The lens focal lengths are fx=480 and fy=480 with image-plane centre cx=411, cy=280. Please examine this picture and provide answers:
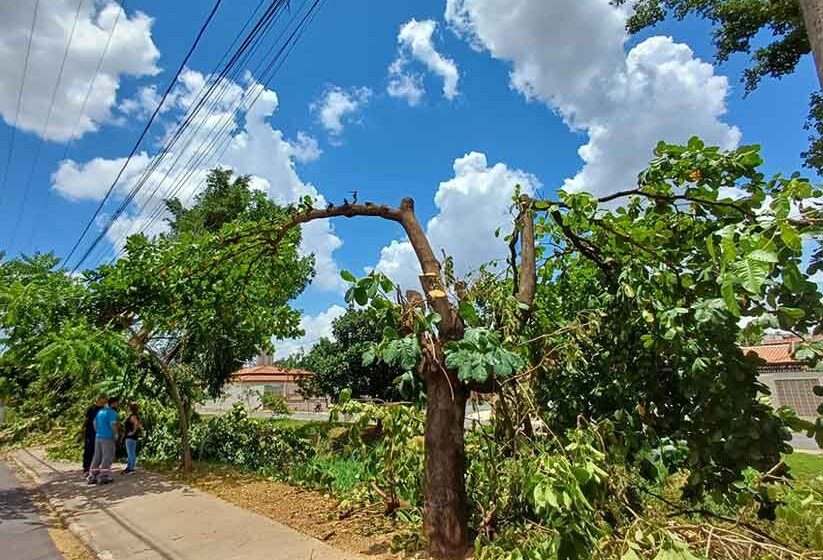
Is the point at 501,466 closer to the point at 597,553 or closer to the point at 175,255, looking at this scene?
the point at 597,553

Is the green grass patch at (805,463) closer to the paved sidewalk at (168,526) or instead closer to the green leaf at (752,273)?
the paved sidewalk at (168,526)

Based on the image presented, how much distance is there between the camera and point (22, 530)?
6277mm

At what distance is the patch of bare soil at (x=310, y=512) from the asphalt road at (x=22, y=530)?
219 centimetres

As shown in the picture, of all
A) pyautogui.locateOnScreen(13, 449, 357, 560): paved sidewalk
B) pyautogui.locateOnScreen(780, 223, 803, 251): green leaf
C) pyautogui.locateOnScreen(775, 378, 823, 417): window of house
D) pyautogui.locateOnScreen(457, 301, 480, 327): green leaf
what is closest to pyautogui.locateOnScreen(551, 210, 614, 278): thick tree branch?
pyautogui.locateOnScreen(457, 301, 480, 327): green leaf

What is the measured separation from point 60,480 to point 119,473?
1082 mm

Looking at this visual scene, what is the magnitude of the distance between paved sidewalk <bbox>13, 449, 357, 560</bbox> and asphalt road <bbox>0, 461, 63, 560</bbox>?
0.31m

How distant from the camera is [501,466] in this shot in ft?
13.9

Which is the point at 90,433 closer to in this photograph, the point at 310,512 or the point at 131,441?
the point at 131,441

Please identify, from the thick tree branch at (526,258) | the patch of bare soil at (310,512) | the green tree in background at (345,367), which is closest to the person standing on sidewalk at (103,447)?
the patch of bare soil at (310,512)

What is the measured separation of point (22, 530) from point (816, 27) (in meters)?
9.21

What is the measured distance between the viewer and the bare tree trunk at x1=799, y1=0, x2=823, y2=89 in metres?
2.20

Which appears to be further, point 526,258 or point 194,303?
point 194,303

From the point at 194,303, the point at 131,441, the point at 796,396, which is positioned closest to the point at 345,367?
the point at 131,441

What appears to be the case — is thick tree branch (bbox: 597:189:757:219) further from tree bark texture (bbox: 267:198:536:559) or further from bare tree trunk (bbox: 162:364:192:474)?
bare tree trunk (bbox: 162:364:192:474)
